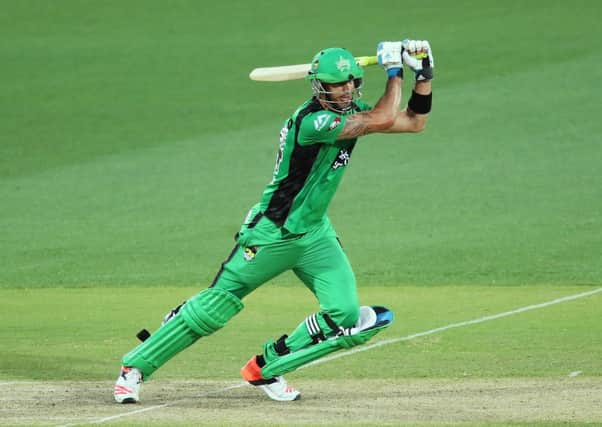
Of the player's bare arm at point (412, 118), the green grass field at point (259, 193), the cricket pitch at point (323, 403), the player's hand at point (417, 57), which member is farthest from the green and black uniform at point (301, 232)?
the green grass field at point (259, 193)

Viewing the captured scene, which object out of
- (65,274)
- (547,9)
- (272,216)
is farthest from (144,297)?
(547,9)

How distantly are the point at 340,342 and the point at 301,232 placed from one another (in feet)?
2.36

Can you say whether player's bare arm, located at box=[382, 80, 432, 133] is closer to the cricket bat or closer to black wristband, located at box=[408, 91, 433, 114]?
black wristband, located at box=[408, 91, 433, 114]

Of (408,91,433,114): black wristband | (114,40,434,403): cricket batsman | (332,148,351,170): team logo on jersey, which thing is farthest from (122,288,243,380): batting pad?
(408,91,433,114): black wristband

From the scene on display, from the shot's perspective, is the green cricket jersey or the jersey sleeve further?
the green cricket jersey

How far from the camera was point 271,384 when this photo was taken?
8.33 meters

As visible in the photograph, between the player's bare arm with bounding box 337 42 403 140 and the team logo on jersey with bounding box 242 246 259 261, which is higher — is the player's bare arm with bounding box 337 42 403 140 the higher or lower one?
the higher one

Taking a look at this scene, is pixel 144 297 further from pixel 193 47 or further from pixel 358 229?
pixel 193 47

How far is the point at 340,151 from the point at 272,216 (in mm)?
583

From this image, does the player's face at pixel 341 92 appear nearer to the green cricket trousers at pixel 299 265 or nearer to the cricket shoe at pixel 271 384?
the green cricket trousers at pixel 299 265

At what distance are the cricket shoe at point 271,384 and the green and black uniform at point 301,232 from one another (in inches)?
10.9

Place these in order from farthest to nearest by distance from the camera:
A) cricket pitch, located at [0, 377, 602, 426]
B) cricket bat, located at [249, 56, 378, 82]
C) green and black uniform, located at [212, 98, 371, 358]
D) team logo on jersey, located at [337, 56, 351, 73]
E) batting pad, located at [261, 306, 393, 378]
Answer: cricket bat, located at [249, 56, 378, 82] → batting pad, located at [261, 306, 393, 378] → green and black uniform, located at [212, 98, 371, 358] → team logo on jersey, located at [337, 56, 351, 73] → cricket pitch, located at [0, 377, 602, 426]

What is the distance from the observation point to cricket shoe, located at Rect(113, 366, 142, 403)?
26.7 feet

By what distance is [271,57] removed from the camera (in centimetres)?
2933
